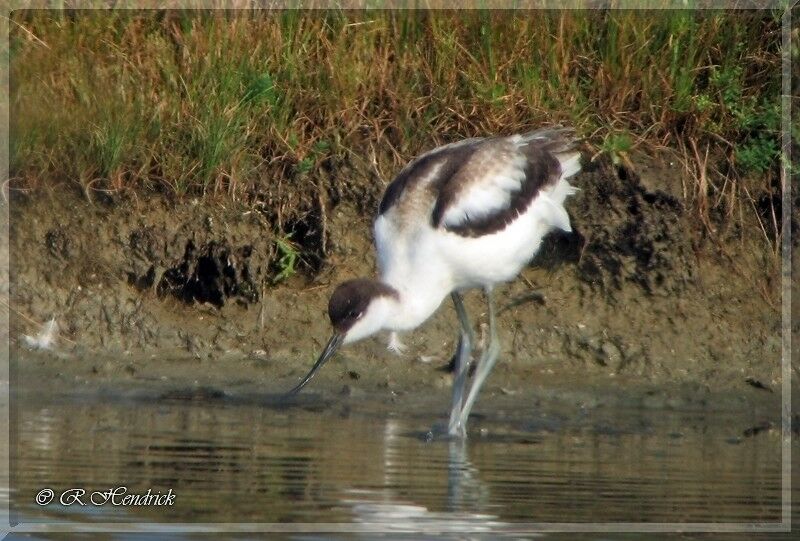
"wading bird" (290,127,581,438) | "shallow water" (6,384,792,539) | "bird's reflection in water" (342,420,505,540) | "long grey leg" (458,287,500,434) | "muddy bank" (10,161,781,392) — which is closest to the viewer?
"bird's reflection in water" (342,420,505,540)

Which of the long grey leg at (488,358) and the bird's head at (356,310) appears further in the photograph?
the long grey leg at (488,358)

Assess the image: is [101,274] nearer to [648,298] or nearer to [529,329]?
[529,329]

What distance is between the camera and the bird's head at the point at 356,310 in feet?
22.5

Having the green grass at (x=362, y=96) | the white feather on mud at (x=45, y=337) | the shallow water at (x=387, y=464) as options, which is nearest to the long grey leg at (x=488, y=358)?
the shallow water at (x=387, y=464)

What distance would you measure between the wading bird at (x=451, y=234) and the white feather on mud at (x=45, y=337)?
5.61 ft

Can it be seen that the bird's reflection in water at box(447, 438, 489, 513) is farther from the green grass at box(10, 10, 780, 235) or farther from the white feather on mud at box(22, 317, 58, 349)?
the white feather on mud at box(22, 317, 58, 349)

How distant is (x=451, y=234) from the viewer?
7.10 m

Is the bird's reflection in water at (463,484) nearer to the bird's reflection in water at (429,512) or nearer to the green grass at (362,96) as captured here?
the bird's reflection in water at (429,512)

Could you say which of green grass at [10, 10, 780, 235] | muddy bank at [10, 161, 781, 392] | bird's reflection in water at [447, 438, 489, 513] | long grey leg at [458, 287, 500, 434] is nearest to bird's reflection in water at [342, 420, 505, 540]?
bird's reflection in water at [447, 438, 489, 513]

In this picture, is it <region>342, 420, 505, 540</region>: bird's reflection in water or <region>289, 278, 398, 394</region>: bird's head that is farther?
<region>289, 278, 398, 394</region>: bird's head

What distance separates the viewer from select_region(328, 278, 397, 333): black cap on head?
22.5 feet

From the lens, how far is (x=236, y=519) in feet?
16.1

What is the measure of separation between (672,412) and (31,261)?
135 inches

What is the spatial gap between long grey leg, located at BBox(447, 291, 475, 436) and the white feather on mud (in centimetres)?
212
